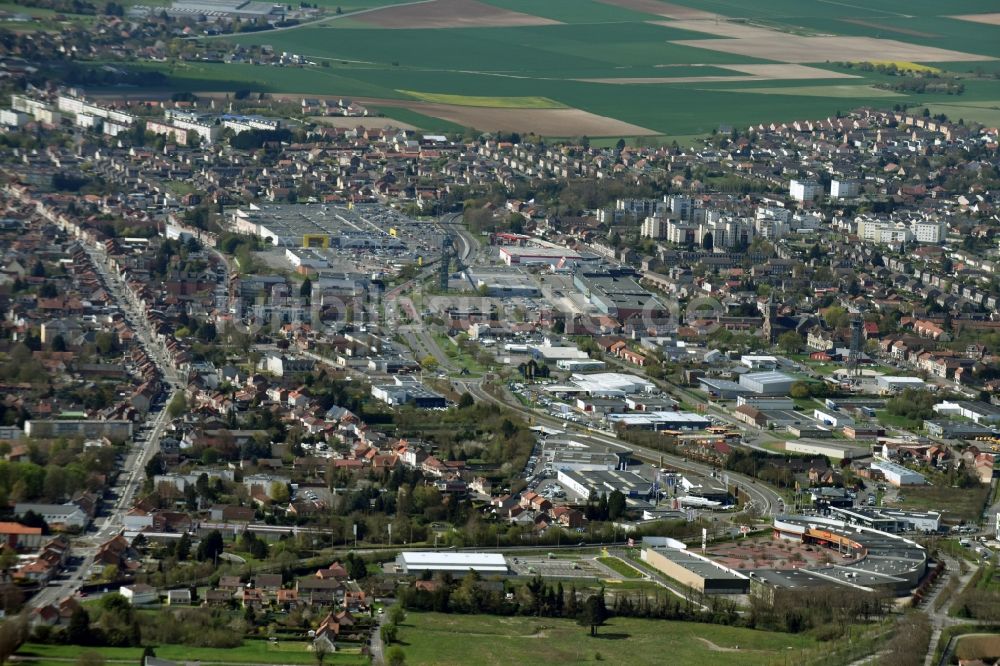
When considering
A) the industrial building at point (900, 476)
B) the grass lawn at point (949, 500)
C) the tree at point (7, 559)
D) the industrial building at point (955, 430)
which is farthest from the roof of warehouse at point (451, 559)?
the industrial building at point (955, 430)

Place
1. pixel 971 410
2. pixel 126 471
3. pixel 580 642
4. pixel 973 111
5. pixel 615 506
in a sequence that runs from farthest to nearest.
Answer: pixel 973 111, pixel 971 410, pixel 126 471, pixel 615 506, pixel 580 642

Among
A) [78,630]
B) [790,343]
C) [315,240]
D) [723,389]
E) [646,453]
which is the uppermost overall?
Result: [78,630]

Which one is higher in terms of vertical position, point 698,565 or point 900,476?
point 698,565

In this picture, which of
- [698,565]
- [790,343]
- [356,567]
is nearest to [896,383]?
[790,343]

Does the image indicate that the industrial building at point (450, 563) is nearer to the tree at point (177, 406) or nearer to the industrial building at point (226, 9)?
the tree at point (177, 406)

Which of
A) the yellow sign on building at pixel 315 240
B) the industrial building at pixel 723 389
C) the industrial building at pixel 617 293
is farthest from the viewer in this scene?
the yellow sign on building at pixel 315 240

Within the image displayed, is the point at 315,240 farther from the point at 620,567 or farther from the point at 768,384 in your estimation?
the point at 620,567
